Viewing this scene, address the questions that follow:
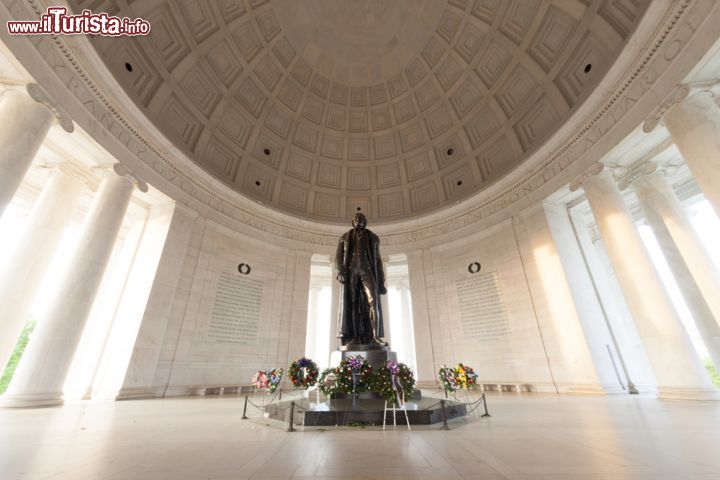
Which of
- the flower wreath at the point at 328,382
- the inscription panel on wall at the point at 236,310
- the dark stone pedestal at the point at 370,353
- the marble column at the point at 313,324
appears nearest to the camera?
the flower wreath at the point at 328,382

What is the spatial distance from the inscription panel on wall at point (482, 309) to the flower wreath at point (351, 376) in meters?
10.3

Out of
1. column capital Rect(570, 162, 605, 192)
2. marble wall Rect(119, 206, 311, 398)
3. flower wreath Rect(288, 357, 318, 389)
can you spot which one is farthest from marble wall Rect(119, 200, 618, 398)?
flower wreath Rect(288, 357, 318, 389)

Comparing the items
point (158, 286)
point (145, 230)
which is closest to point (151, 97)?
point (145, 230)

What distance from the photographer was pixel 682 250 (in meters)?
10.8

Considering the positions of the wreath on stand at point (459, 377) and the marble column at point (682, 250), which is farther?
the marble column at point (682, 250)

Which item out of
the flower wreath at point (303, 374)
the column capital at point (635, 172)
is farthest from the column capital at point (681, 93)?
the flower wreath at point (303, 374)

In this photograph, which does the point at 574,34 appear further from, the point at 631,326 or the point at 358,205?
the point at 358,205

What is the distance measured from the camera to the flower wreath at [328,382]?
22.6 ft

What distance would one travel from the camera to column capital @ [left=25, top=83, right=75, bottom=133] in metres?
8.23

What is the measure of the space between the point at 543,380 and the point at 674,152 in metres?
10.3

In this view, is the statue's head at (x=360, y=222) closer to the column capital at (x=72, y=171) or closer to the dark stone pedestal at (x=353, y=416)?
the dark stone pedestal at (x=353, y=416)

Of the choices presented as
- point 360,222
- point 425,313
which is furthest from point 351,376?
point 425,313

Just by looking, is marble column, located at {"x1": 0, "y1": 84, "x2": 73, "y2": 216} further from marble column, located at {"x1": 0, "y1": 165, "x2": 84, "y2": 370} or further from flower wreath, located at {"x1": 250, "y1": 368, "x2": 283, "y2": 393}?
flower wreath, located at {"x1": 250, "y1": 368, "x2": 283, "y2": 393}

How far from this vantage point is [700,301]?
10570 mm
